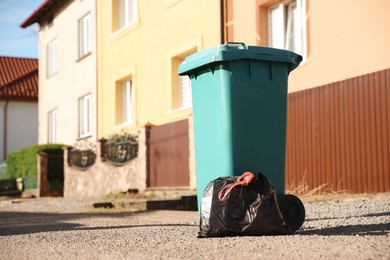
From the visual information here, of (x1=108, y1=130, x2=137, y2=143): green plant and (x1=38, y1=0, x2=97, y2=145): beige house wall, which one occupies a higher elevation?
(x1=38, y1=0, x2=97, y2=145): beige house wall

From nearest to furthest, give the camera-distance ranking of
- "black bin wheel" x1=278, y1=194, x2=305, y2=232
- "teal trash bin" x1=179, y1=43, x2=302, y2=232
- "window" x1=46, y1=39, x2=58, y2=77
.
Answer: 1. "black bin wheel" x1=278, y1=194, x2=305, y2=232
2. "teal trash bin" x1=179, y1=43, x2=302, y2=232
3. "window" x1=46, y1=39, x2=58, y2=77

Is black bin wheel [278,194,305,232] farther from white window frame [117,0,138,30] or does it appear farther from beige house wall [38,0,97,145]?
beige house wall [38,0,97,145]

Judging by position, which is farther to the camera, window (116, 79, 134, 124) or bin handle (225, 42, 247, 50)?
window (116, 79, 134, 124)

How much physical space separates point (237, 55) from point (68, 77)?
1776 cm

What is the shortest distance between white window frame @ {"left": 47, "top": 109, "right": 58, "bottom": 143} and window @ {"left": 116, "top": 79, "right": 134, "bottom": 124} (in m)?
5.95

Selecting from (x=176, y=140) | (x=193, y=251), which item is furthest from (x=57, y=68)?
(x=193, y=251)

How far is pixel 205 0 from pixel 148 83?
315cm

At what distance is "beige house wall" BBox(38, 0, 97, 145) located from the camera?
2212 centimetres

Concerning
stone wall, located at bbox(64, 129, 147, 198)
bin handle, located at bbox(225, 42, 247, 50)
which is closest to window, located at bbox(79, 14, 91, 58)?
stone wall, located at bbox(64, 129, 147, 198)

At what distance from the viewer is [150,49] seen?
715 inches

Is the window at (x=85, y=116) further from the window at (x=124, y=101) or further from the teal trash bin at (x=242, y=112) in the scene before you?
the teal trash bin at (x=242, y=112)

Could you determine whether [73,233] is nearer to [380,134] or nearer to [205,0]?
[380,134]

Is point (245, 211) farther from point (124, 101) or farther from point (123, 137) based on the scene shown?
point (124, 101)

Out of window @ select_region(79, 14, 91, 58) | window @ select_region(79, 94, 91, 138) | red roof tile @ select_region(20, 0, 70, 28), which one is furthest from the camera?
red roof tile @ select_region(20, 0, 70, 28)
